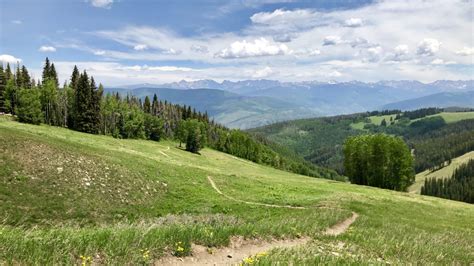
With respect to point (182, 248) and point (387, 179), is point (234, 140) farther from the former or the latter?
point (182, 248)

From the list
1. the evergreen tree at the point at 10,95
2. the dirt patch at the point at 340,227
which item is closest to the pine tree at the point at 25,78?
the evergreen tree at the point at 10,95

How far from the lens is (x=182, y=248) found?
33.4 ft

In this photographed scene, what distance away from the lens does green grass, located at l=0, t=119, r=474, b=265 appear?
369 inches

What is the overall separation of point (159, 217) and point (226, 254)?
12.5m

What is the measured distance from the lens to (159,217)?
22.9m

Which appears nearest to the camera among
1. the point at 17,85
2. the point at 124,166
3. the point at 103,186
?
the point at 103,186

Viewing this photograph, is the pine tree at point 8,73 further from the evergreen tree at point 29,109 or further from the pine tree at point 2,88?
the evergreen tree at point 29,109

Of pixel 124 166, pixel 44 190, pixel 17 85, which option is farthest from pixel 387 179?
pixel 17 85

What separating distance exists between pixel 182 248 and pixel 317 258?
4.00 meters

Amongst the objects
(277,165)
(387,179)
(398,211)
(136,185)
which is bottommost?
(277,165)

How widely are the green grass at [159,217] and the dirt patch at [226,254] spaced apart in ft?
0.92

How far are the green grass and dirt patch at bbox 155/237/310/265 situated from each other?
0.28 meters

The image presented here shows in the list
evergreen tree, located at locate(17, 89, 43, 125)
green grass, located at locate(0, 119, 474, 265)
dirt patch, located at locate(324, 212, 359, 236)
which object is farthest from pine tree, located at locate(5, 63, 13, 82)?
dirt patch, located at locate(324, 212, 359, 236)

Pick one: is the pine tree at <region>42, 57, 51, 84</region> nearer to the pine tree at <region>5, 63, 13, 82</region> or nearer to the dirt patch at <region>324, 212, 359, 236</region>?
the pine tree at <region>5, 63, 13, 82</region>
